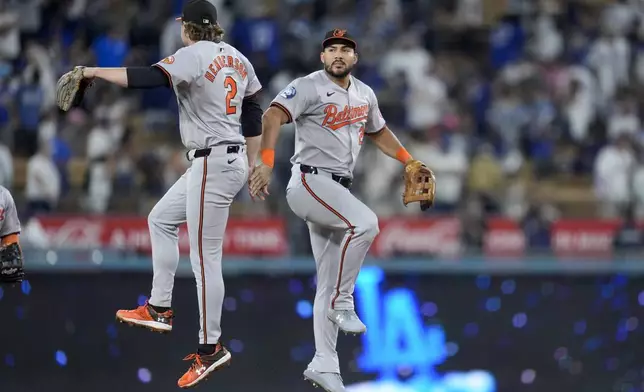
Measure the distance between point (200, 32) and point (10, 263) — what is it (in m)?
2.00

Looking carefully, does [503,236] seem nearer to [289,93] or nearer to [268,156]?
[289,93]

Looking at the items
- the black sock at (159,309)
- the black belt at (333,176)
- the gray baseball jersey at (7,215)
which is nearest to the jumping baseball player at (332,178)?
the black belt at (333,176)

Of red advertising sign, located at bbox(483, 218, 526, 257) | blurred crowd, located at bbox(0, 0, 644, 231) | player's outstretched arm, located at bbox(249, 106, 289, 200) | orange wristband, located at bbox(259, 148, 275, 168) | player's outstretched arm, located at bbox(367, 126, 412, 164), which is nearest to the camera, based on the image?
player's outstretched arm, located at bbox(249, 106, 289, 200)

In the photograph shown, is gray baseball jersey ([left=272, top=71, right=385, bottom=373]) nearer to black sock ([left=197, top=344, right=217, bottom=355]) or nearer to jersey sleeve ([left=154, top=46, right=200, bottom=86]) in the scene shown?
jersey sleeve ([left=154, top=46, right=200, bottom=86])

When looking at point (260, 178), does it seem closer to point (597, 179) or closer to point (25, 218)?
point (25, 218)

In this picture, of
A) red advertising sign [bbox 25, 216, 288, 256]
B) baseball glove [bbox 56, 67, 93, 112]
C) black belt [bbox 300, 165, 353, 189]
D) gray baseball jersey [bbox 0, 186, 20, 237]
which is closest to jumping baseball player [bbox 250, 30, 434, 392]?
black belt [bbox 300, 165, 353, 189]

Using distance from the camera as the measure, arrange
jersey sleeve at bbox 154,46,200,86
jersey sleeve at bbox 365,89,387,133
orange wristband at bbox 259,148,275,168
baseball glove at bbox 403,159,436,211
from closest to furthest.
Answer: jersey sleeve at bbox 154,46,200,86 → orange wristband at bbox 259,148,275,168 → baseball glove at bbox 403,159,436,211 → jersey sleeve at bbox 365,89,387,133

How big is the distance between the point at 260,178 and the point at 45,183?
20.1 ft

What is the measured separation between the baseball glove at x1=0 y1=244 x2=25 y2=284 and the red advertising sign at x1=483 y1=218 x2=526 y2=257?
A: 22.6 ft

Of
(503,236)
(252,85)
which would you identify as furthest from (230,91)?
(503,236)

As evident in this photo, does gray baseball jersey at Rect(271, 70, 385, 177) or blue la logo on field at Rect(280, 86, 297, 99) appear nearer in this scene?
blue la logo on field at Rect(280, 86, 297, 99)

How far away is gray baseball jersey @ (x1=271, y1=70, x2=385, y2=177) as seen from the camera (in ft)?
24.9

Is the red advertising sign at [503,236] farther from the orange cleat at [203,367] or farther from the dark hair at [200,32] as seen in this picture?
the dark hair at [200,32]

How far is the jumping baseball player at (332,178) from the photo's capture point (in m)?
7.52
